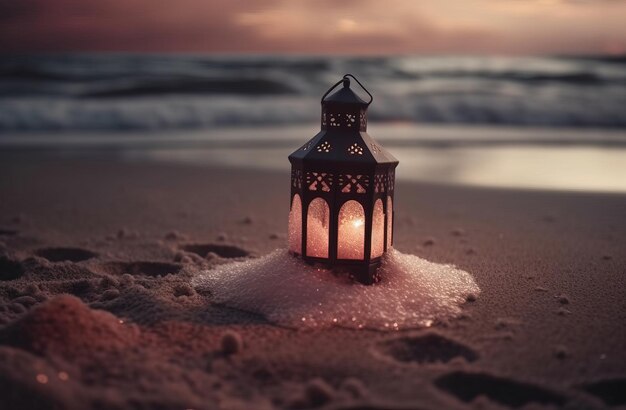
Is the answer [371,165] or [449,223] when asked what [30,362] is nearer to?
[371,165]

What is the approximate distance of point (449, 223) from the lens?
5082 mm

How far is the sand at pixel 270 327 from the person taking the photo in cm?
214

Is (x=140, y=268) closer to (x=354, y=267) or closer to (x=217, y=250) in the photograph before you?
(x=217, y=250)

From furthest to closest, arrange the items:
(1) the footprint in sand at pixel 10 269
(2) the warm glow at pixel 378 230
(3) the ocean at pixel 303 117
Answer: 1. (3) the ocean at pixel 303 117
2. (1) the footprint in sand at pixel 10 269
3. (2) the warm glow at pixel 378 230

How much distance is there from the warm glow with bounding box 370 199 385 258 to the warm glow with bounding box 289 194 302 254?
371 millimetres

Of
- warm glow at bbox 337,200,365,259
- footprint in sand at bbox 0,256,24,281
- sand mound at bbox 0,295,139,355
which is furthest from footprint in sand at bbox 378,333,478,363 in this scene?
footprint in sand at bbox 0,256,24,281

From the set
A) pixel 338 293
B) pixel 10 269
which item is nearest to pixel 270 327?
pixel 338 293

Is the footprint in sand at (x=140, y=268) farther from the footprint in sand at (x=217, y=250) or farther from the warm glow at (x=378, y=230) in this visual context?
the warm glow at (x=378, y=230)

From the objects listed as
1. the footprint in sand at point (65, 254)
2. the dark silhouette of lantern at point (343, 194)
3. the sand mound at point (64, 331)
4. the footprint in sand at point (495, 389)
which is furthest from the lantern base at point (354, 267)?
the footprint in sand at point (65, 254)

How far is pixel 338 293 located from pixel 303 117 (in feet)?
37.0

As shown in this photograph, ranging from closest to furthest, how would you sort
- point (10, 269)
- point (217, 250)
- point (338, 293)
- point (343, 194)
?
point (338, 293) < point (343, 194) < point (10, 269) < point (217, 250)

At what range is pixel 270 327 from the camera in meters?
2.75

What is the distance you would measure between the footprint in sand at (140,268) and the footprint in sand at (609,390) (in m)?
2.32

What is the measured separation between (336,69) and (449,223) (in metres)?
21.3
